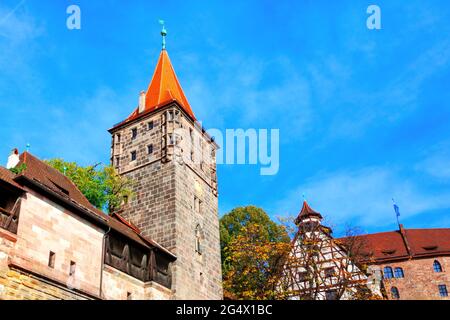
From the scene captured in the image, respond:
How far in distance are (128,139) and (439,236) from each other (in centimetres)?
3217

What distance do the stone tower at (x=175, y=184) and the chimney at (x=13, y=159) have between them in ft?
30.4

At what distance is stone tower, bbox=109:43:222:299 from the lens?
26.3 metres

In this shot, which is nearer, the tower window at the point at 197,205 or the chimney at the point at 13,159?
the chimney at the point at 13,159

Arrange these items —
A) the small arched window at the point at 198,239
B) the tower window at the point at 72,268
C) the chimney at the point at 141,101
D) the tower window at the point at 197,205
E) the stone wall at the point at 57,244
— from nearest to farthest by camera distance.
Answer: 1. the stone wall at the point at 57,244
2. the tower window at the point at 72,268
3. the small arched window at the point at 198,239
4. the tower window at the point at 197,205
5. the chimney at the point at 141,101

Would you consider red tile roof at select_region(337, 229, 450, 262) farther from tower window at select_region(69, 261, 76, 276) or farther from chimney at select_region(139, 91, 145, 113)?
tower window at select_region(69, 261, 76, 276)

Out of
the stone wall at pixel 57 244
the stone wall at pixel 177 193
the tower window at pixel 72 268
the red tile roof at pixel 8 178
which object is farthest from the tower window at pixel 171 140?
the red tile roof at pixel 8 178

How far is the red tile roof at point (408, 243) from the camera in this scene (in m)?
45.3

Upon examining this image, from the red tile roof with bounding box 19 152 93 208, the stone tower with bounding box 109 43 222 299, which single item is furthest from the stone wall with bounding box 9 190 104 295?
the stone tower with bounding box 109 43 222 299

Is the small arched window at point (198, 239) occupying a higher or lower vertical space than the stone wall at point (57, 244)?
higher

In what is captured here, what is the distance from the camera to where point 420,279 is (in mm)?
44344

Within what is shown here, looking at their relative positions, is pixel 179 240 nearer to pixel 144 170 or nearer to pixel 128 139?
pixel 144 170

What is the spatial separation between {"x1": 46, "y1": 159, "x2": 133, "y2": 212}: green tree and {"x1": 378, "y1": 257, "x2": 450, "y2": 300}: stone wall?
2595 centimetres

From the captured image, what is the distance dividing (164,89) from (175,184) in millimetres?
9337

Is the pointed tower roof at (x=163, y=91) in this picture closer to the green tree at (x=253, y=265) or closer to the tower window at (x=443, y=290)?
the green tree at (x=253, y=265)
